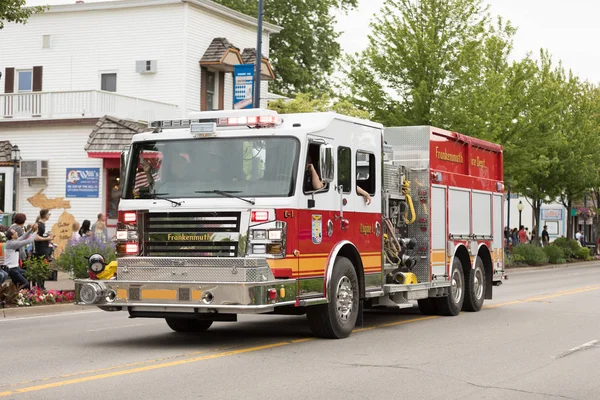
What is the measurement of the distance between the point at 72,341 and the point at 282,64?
139 ft

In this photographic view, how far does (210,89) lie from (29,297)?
19743 millimetres

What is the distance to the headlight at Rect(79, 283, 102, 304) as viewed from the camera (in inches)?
471

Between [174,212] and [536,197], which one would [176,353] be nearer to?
[174,212]

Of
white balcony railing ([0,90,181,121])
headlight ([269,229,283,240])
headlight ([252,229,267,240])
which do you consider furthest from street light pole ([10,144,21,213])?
headlight ([269,229,283,240])

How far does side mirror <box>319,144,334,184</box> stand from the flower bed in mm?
8131

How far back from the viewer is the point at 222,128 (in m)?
12.5

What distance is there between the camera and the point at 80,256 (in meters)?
21.3

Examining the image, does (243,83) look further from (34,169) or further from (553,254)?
(553,254)

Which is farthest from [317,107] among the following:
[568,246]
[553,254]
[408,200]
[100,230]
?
[568,246]

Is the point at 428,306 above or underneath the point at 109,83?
underneath

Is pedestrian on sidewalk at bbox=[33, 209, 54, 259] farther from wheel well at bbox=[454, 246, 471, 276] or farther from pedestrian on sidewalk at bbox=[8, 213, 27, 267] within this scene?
wheel well at bbox=[454, 246, 471, 276]

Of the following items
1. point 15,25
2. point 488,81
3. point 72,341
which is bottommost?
point 72,341

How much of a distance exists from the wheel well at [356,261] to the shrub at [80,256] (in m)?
8.92

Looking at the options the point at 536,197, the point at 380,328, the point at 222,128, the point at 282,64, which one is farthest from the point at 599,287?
the point at 282,64
